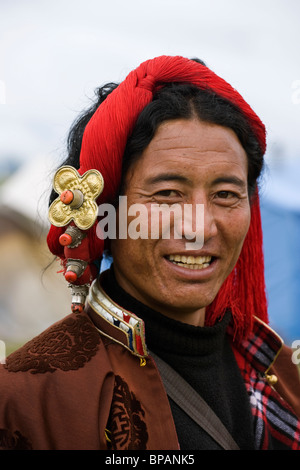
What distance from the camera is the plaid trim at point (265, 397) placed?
2103 mm

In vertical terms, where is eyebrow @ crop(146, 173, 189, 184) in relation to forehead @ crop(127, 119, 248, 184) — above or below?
below

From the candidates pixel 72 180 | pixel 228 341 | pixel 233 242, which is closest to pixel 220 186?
pixel 233 242

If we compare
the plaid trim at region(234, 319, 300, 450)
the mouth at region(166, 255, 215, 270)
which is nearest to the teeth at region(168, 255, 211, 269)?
the mouth at region(166, 255, 215, 270)

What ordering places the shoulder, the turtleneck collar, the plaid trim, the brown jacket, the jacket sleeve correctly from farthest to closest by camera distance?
the jacket sleeve, the plaid trim, the turtleneck collar, the shoulder, the brown jacket

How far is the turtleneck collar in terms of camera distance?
6.18 feet

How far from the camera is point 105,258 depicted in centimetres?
212

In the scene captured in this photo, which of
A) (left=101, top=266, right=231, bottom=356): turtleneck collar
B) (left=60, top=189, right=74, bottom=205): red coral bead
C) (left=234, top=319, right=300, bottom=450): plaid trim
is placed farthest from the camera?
(left=234, top=319, right=300, bottom=450): plaid trim

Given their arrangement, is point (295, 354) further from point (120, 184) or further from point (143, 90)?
point (143, 90)

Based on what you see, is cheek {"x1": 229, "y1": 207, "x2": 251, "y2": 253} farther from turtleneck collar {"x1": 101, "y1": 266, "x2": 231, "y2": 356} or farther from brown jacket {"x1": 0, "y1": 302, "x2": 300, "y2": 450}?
brown jacket {"x1": 0, "y1": 302, "x2": 300, "y2": 450}

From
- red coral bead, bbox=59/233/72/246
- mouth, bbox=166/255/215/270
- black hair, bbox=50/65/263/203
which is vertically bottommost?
mouth, bbox=166/255/215/270

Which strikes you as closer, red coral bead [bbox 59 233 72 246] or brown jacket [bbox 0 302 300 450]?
brown jacket [bbox 0 302 300 450]

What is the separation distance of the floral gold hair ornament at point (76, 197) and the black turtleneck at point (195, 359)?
34 centimetres

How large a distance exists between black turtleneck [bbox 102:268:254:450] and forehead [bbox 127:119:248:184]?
1.66 feet

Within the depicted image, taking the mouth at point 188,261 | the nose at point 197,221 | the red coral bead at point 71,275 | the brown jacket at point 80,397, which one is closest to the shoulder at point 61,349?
the brown jacket at point 80,397
